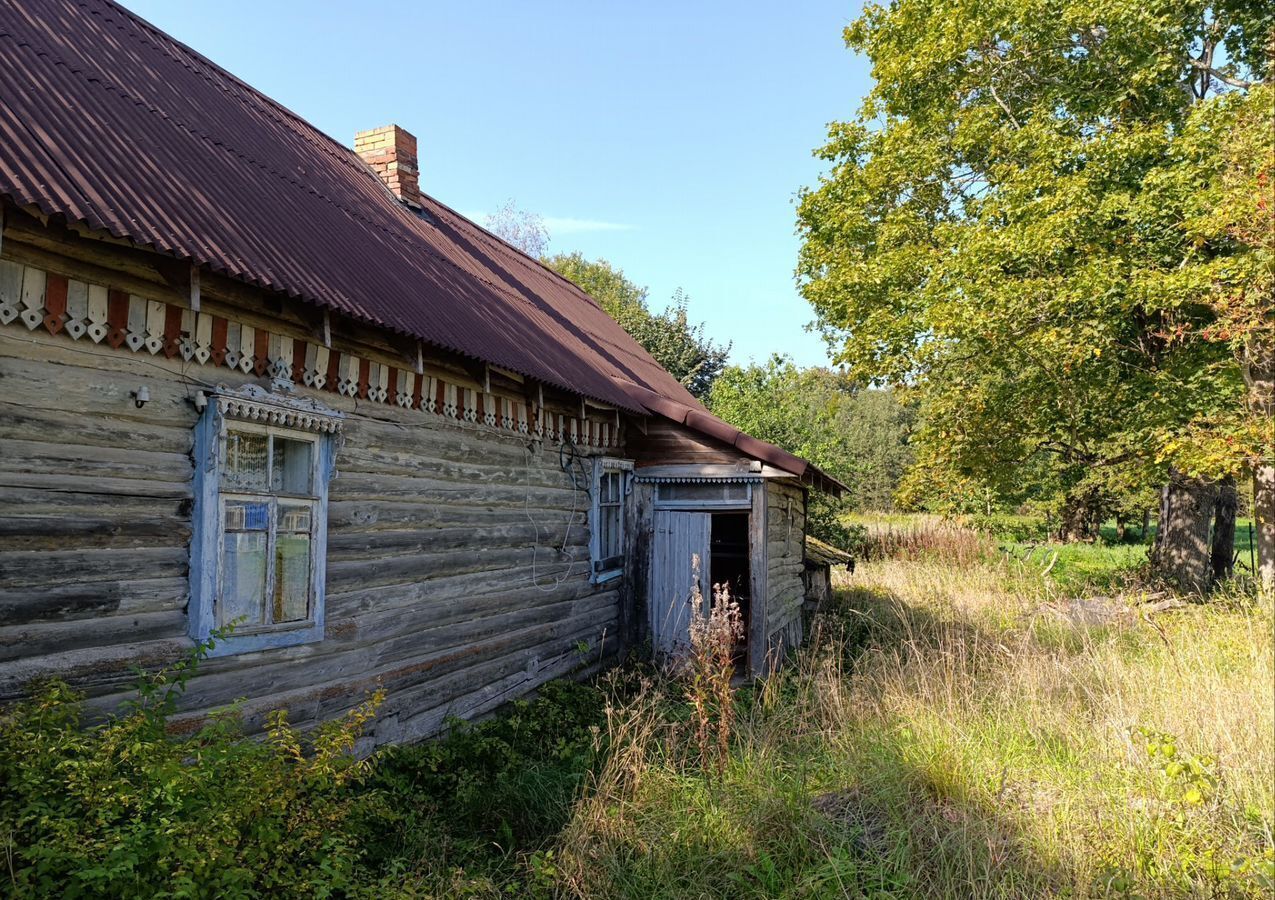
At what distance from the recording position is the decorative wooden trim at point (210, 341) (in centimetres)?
413

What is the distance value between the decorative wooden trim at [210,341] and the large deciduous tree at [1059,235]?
880cm

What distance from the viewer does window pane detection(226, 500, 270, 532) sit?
5152 millimetres

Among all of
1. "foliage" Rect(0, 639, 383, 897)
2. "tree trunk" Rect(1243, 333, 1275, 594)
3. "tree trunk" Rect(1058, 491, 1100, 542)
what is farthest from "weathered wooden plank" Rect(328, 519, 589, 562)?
"tree trunk" Rect(1058, 491, 1100, 542)

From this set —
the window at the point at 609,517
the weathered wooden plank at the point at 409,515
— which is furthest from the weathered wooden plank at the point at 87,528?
the window at the point at 609,517

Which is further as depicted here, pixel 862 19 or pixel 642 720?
pixel 862 19

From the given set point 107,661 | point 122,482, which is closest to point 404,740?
point 107,661

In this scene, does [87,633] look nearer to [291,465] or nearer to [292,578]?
[292,578]

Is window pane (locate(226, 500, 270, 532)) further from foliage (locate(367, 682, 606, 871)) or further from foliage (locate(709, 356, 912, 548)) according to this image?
foliage (locate(709, 356, 912, 548))

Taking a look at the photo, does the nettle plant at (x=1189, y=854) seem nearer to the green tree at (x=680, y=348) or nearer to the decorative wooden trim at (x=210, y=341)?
the decorative wooden trim at (x=210, y=341)

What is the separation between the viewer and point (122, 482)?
4531 mm

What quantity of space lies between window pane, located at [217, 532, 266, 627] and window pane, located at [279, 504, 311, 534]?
0.21 meters

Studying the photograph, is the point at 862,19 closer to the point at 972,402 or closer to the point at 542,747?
the point at 972,402

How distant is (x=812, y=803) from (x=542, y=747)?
2745 millimetres

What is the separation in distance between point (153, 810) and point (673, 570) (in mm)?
7549
